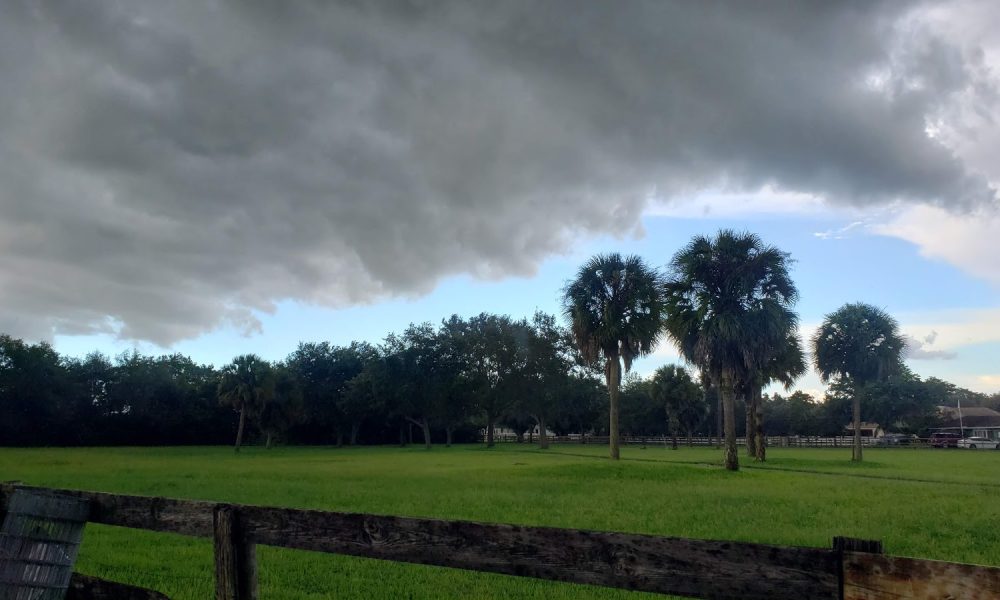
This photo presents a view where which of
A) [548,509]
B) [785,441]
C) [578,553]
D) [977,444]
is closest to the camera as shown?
[578,553]

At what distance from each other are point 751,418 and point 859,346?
911cm

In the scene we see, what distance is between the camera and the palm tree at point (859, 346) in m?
48.3

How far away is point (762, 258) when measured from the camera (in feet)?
112

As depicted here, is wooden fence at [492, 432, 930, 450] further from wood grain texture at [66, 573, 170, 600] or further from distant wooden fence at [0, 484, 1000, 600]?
distant wooden fence at [0, 484, 1000, 600]

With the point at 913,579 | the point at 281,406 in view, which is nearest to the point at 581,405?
the point at 281,406

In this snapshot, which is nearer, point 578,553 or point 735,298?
point 578,553

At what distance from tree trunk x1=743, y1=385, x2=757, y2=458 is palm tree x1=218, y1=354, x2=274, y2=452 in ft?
138

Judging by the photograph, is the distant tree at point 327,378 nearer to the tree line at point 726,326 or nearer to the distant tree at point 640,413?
the distant tree at point 640,413

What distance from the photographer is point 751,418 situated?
4769 centimetres

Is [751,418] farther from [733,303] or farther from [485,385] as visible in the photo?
[485,385]

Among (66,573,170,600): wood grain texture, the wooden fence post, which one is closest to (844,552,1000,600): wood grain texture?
the wooden fence post

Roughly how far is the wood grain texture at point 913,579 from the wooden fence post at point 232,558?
3772 mm

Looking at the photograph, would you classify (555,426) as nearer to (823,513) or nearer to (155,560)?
(823,513)

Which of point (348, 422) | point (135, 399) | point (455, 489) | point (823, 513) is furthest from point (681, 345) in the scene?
point (135, 399)
